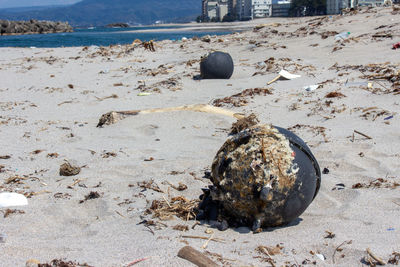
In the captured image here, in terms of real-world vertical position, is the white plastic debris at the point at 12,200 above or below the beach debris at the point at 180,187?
above

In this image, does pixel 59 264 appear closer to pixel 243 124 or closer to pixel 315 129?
pixel 243 124

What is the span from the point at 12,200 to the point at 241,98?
556 cm

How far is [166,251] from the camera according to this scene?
2811mm

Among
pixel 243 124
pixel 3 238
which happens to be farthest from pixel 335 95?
pixel 3 238

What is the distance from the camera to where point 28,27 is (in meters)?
66.5

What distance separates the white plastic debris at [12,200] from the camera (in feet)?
12.4

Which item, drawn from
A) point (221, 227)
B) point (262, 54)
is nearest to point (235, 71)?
point (262, 54)

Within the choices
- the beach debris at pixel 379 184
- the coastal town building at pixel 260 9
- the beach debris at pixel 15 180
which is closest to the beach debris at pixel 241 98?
the beach debris at pixel 379 184

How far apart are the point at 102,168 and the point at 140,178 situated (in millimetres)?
673

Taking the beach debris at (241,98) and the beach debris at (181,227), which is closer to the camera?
the beach debris at (181,227)

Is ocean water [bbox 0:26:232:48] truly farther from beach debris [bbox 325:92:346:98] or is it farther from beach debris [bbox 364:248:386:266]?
beach debris [bbox 364:248:386:266]

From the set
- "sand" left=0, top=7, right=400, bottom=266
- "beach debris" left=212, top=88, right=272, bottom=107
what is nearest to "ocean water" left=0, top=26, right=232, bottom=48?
"sand" left=0, top=7, right=400, bottom=266

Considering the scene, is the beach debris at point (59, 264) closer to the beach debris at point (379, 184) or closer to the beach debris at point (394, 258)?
the beach debris at point (394, 258)

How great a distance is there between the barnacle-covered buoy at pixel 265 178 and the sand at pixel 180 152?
0.60 feet
